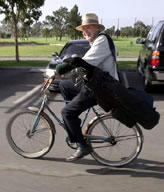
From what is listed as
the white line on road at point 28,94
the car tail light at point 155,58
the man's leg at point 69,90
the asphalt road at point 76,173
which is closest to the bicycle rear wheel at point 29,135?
the asphalt road at point 76,173

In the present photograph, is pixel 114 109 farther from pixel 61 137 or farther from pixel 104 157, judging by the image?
pixel 61 137

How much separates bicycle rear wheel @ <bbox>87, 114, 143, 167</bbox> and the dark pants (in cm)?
20

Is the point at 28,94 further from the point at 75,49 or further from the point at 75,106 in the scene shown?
the point at 75,106

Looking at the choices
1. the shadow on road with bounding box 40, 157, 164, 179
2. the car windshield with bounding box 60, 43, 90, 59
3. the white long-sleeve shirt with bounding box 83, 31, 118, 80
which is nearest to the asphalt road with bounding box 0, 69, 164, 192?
the shadow on road with bounding box 40, 157, 164, 179

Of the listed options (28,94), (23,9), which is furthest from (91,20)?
(23,9)

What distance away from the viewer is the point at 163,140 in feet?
17.0

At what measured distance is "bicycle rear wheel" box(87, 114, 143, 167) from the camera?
13.1ft

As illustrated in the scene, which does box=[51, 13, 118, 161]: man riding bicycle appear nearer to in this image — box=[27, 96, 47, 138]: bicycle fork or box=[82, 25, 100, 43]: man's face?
box=[82, 25, 100, 43]: man's face

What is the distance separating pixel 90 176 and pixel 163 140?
1.83 m

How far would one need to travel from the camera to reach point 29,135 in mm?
4312

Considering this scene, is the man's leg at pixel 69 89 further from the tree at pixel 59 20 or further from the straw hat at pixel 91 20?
the tree at pixel 59 20

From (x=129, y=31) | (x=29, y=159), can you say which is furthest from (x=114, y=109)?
(x=129, y=31)

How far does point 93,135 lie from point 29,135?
0.87 m

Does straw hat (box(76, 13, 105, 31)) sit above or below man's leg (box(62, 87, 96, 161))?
above
